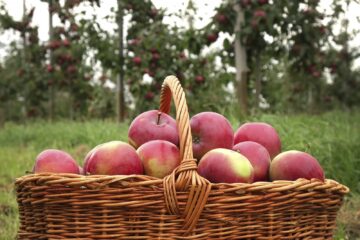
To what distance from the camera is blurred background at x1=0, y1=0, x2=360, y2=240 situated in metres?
3.50

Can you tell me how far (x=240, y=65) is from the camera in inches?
221

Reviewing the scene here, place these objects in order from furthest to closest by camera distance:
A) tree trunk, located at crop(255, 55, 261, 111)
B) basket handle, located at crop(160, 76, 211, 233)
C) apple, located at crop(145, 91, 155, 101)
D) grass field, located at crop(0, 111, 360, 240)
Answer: apple, located at crop(145, 91, 155, 101)
tree trunk, located at crop(255, 55, 261, 111)
grass field, located at crop(0, 111, 360, 240)
basket handle, located at crop(160, 76, 211, 233)

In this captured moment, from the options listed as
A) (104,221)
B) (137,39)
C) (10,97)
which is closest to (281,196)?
(104,221)

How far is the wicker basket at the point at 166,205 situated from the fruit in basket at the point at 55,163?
4.0 inches

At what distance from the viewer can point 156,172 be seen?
1381mm

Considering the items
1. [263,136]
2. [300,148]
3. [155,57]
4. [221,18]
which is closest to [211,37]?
[221,18]

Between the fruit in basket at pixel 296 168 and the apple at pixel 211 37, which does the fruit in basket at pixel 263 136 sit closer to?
the fruit in basket at pixel 296 168

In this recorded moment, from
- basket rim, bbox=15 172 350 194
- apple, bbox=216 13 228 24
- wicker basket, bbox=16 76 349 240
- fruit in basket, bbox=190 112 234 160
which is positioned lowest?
wicker basket, bbox=16 76 349 240

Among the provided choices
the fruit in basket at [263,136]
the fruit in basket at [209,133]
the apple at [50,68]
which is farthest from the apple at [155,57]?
the fruit in basket at [209,133]

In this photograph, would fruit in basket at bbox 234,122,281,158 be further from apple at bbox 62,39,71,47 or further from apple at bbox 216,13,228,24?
apple at bbox 62,39,71,47

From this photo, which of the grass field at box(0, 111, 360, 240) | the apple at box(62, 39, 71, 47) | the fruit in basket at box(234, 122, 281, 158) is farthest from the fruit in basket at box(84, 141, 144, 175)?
the apple at box(62, 39, 71, 47)

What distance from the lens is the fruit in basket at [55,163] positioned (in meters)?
1.42

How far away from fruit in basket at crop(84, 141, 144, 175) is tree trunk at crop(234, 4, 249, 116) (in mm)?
4084

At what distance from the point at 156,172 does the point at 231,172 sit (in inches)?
7.2
